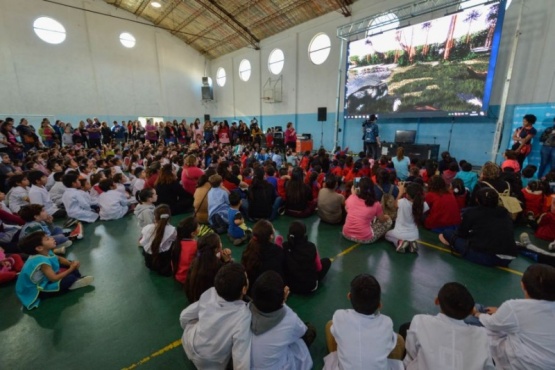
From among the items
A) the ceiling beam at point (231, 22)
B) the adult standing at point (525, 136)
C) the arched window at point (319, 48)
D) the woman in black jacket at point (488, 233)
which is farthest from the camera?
the ceiling beam at point (231, 22)

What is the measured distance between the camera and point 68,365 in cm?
166

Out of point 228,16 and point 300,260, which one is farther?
point 228,16

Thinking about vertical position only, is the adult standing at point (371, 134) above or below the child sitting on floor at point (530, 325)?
above

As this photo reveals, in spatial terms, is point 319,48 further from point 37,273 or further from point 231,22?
point 37,273

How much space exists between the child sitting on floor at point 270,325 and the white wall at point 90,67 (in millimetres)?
15056

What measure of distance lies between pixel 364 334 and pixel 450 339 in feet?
1.26

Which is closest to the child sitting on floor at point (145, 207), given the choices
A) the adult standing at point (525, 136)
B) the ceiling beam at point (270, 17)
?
the adult standing at point (525, 136)

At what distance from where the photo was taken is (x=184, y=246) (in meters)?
2.29

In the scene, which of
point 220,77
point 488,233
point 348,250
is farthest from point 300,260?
point 220,77

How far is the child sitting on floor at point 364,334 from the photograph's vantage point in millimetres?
1206

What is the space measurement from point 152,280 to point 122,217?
7.48ft

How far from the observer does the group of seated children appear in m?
1.20

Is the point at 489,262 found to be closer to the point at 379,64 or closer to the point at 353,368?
the point at 353,368

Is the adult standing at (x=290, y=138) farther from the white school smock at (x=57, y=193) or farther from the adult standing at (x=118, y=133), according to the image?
the white school smock at (x=57, y=193)
